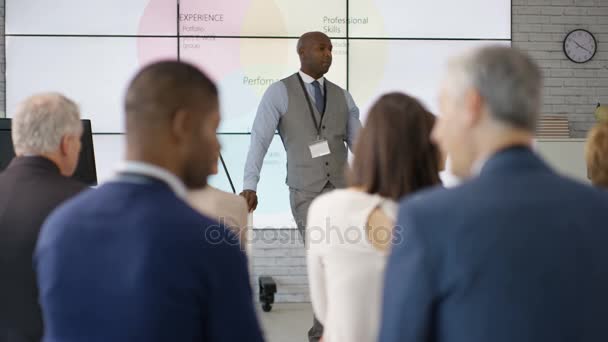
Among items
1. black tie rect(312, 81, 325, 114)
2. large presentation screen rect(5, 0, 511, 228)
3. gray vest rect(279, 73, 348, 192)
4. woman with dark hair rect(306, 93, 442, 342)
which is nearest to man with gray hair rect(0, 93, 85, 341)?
woman with dark hair rect(306, 93, 442, 342)

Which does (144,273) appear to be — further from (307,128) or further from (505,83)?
(307,128)

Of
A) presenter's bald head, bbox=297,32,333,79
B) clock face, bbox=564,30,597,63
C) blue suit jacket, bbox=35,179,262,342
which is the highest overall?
clock face, bbox=564,30,597,63

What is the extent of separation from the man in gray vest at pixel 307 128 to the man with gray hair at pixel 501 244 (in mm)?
2903

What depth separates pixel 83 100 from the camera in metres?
5.47

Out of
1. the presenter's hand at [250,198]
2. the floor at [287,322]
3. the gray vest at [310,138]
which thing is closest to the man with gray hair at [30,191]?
the presenter's hand at [250,198]

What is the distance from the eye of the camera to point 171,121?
1.16 m

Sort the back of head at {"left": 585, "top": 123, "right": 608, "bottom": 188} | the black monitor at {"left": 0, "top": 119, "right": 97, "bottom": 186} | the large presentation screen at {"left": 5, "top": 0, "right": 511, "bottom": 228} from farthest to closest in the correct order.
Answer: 1. the large presentation screen at {"left": 5, "top": 0, "right": 511, "bottom": 228}
2. the black monitor at {"left": 0, "top": 119, "right": 97, "bottom": 186}
3. the back of head at {"left": 585, "top": 123, "right": 608, "bottom": 188}

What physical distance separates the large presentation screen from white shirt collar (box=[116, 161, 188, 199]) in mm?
4327

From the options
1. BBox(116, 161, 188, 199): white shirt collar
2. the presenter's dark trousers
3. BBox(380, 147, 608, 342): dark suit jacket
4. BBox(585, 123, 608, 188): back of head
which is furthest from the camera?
the presenter's dark trousers

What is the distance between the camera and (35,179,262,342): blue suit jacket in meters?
1.09

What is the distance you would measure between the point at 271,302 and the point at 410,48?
6.98ft

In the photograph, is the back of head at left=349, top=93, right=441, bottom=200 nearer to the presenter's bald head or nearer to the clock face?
the presenter's bald head

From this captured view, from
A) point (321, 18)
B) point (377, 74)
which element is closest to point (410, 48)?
point (377, 74)

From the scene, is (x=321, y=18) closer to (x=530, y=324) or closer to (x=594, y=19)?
(x=594, y=19)
